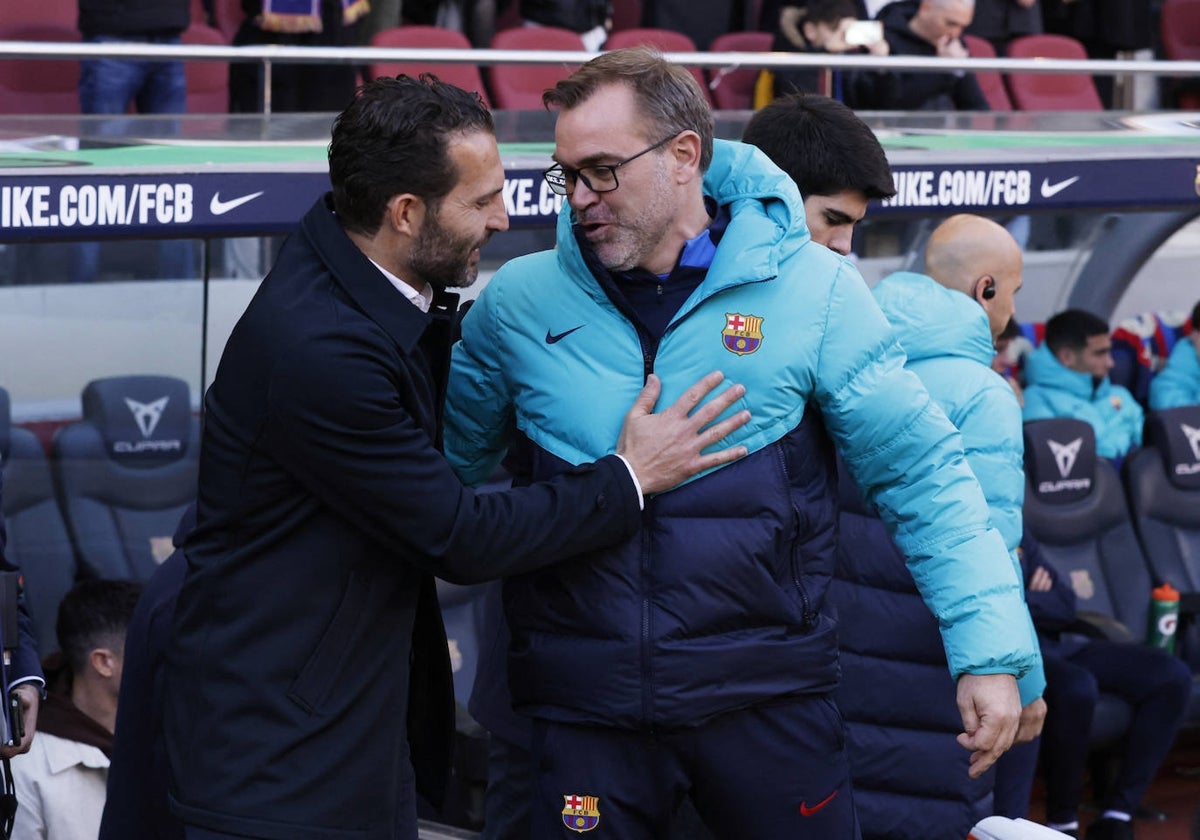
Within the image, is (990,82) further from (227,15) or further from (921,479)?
(921,479)

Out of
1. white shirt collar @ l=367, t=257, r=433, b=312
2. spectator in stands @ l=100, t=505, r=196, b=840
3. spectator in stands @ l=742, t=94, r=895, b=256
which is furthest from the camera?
spectator in stands @ l=742, t=94, r=895, b=256

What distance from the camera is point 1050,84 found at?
867 cm

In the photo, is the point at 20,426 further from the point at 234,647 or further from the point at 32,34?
the point at 234,647

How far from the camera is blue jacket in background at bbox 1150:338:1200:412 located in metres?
7.45

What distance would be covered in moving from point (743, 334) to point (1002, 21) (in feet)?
22.6

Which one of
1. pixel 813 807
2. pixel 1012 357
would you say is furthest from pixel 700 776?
pixel 1012 357

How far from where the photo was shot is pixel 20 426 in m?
5.21

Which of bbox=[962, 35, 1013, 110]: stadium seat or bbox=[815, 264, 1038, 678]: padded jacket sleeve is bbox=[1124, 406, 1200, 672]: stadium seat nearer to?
bbox=[962, 35, 1013, 110]: stadium seat

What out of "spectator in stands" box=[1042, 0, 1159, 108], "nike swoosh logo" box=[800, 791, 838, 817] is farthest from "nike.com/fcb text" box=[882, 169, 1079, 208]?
"spectator in stands" box=[1042, 0, 1159, 108]

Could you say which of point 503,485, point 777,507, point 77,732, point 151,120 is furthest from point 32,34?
point 777,507

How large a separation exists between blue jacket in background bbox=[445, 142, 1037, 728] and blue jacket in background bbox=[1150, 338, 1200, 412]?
511cm

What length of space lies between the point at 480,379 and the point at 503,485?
8.74 feet

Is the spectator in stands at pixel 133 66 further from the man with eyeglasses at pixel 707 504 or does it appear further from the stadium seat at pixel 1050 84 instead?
the stadium seat at pixel 1050 84

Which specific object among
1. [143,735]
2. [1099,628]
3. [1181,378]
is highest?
[143,735]
